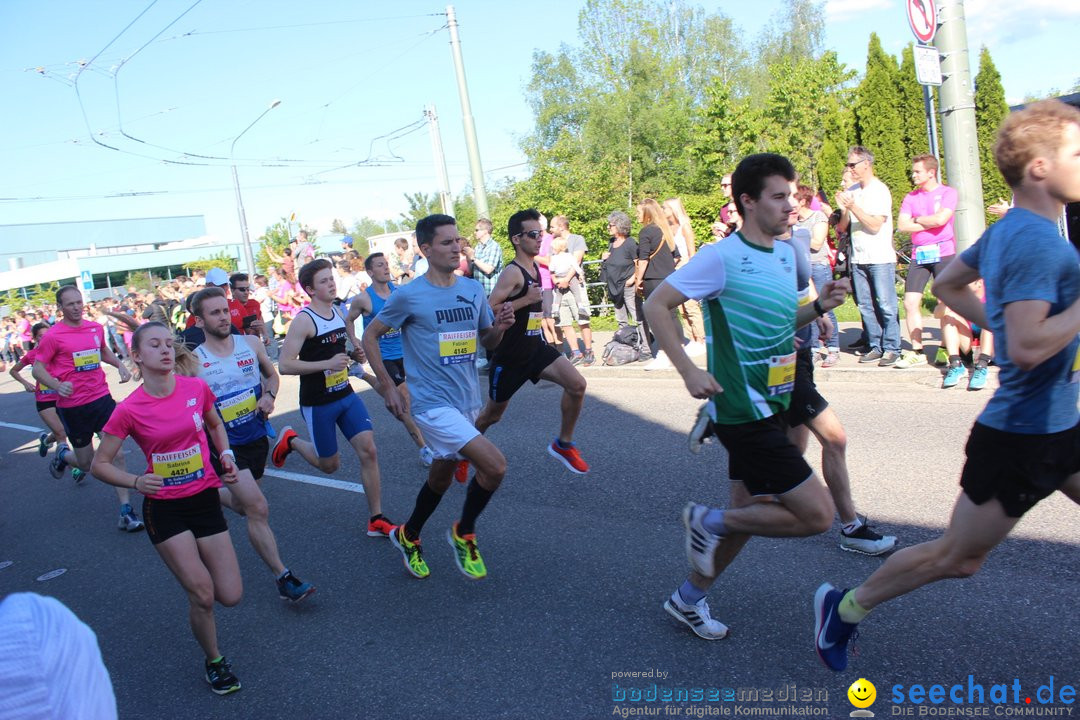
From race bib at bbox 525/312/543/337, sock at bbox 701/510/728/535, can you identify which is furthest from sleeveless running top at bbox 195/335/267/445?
sock at bbox 701/510/728/535

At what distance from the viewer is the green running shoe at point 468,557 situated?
15.2 ft

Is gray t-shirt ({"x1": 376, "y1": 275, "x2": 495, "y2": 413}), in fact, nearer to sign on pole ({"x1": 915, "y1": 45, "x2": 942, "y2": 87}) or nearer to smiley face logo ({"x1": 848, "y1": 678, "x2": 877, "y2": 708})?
smiley face logo ({"x1": 848, "y1": 678, "x2": 877, "y2": 708})

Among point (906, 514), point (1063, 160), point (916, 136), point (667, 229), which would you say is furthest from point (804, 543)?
point (916, 136)

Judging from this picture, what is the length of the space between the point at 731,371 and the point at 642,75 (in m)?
40.3

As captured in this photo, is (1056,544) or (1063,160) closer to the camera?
(1063,160)

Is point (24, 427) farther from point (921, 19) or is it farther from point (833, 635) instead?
point (833, 635)

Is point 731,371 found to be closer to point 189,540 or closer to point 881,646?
point 881,646

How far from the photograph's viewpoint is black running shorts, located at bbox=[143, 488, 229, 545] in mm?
4008

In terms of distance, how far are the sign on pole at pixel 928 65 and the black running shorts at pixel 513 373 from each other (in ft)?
15.5

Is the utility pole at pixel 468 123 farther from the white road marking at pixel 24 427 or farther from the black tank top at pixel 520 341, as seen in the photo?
the black tank top at pixel 520 341

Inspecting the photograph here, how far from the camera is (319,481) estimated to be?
302 inches

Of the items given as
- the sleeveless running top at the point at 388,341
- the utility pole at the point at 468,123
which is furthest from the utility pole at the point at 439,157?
the sleeveless running top at the point at 388,341

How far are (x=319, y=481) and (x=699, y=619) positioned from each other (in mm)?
4870

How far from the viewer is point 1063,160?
2.56m
